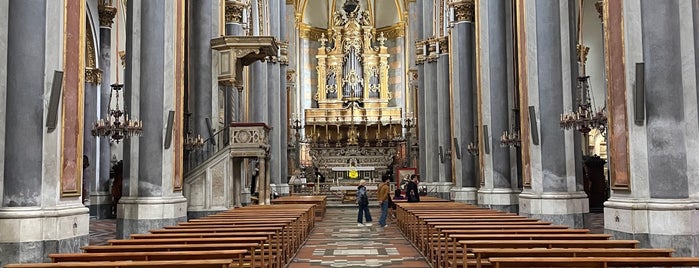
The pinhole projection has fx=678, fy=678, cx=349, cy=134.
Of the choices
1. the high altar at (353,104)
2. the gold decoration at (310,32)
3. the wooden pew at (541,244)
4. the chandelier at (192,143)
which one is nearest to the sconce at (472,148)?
the chandelier at (192,143)

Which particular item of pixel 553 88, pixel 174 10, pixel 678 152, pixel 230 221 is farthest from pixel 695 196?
pixel 174 10

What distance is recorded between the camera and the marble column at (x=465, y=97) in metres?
20.9

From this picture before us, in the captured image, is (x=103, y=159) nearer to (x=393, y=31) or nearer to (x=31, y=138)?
(x=31, y=138)

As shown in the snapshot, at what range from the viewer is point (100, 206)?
866 inches

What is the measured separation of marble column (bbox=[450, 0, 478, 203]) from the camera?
20875 millimetres

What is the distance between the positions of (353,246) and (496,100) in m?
6.51

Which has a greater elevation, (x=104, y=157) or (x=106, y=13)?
(x=106, y=13)

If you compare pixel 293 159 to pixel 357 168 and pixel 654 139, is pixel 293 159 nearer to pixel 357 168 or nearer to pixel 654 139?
pixel 357 168

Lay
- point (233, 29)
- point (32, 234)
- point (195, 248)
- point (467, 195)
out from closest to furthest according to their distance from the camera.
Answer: point (195, 248) < point (32, 234) < point (233, 29) < point (467, 195)

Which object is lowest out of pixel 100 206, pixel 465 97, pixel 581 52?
pixel 100 206

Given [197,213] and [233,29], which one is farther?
[233,29]


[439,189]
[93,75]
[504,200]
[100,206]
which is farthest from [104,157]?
[504,200]

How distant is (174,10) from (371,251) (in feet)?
20.0

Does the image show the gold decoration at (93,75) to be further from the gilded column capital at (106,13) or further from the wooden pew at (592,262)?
the wooden pew at (592,262)
